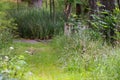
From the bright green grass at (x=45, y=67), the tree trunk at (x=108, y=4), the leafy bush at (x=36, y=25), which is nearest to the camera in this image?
the bright green grass at (x=45, y=67)

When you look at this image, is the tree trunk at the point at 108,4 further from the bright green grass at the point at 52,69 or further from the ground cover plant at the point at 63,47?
the bright green grass at the point at 52,69


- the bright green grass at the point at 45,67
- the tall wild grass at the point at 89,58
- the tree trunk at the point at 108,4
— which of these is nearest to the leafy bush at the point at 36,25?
the bright green grass at the point at 45,67

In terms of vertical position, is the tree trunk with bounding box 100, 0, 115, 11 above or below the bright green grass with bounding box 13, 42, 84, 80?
above

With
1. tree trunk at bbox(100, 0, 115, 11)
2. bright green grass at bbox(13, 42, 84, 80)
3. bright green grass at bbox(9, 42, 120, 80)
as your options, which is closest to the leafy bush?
bright green grass at bbox(13, 42, 84, 80)

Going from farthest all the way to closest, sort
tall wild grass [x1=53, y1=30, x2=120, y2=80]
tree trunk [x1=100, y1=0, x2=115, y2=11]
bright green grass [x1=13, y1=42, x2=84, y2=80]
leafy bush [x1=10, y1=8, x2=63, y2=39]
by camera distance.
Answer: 1. leafy bush [x1=10, y1=8, x2=63, y2=39]
2. tree trunk [x1=100, y1=0, x2=115, y2=11]
3. bright green grass [x1=13, y1=42, x2=84, y2=80]
4. tall wild grass [x1=53, y1=30, x2=120, y2=80]

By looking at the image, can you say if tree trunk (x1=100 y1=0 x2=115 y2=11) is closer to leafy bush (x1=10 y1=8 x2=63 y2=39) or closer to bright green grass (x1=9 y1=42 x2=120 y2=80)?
bright green grass (x1=9 y1=42 x2=120 y2=80)

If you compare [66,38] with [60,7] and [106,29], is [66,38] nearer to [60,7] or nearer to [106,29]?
[106,29]

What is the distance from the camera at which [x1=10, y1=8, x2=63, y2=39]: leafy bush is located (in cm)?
1285

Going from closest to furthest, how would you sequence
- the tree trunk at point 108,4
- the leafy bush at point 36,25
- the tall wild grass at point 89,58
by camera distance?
the tall wild grass at point 89,58 < the tree trunk at point 108,4 < the leafy bush at point 36,25

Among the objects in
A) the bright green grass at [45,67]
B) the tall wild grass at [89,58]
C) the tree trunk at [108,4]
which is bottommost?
the bright green grass at [45,67]

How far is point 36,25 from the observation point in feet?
42.1

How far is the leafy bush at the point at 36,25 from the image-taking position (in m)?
12.9

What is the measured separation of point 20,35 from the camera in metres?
13.3

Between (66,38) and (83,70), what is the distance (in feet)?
9.66
